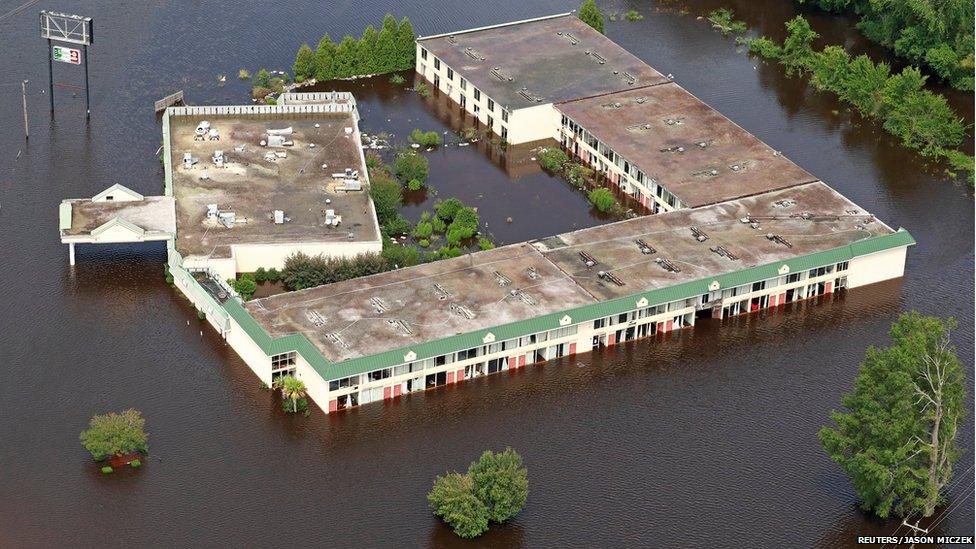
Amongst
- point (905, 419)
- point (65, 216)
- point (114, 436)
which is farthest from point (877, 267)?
point (65, 216)

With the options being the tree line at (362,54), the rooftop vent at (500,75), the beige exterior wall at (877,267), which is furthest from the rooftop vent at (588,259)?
the tree line at (362,54)

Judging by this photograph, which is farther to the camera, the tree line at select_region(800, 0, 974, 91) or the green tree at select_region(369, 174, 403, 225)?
the tree line at select_region(800, 0, 974, 91)

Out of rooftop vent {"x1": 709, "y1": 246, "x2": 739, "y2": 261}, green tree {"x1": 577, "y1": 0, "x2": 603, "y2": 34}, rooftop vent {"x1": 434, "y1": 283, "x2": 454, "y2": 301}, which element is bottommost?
rooftop vent {"x1": 434, "y1": 283, "x2": 454, "y2": 301}

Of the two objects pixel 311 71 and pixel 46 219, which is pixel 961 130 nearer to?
pixel 311 71

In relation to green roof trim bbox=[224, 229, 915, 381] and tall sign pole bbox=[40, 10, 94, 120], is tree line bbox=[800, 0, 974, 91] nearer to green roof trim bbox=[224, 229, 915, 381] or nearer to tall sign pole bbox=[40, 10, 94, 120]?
green roof trim bbox=[224, 229, 915, 381]

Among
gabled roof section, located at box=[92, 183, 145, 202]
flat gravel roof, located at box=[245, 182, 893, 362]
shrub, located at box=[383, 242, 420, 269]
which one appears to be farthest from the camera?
gabled roof section, located at box=[92, 183, 145, 202]

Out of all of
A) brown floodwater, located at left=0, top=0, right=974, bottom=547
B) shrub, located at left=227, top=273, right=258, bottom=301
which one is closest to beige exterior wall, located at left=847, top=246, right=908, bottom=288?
brown floodwater, located at left=0, top=0, right=974, bottom=547

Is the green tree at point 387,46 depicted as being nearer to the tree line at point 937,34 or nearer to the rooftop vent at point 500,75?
the rooftop vent at point 500,75

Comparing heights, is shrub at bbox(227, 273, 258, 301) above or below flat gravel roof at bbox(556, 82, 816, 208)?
below
